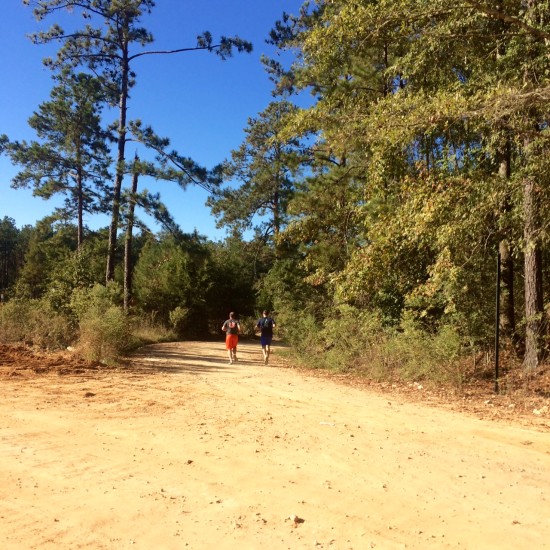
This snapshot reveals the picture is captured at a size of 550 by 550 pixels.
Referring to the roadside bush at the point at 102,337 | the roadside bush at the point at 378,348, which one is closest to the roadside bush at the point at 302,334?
the roadside bush at the point at 378,348

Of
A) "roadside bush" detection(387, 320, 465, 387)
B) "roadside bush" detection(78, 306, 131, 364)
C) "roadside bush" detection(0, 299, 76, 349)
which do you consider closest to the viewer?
"roadside bush" detection(387, 320, 465, 387)

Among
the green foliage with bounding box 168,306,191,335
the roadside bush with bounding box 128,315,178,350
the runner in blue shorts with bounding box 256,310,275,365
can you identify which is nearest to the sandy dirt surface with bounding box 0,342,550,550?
the runner in blue shorts with bounding box 256,310,275,365

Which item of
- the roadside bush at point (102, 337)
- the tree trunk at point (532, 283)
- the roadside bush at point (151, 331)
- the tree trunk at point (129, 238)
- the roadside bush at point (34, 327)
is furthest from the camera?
the tree trunk at point (129, 238)

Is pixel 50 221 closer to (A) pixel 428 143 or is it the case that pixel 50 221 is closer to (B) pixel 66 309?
(B) pixel 66 309

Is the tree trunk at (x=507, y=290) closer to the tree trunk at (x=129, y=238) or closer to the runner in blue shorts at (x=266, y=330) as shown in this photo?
the runner in blue shorts at (x=266, y=330)

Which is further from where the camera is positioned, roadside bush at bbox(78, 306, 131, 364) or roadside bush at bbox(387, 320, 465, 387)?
roadside bush at bbox(78, 306, 131, 364)

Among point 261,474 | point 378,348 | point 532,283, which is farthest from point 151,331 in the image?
point 261,474

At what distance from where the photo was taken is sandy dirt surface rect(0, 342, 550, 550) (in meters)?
3.71

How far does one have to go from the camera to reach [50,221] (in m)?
31.9

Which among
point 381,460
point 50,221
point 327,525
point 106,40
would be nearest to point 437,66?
point 381,460

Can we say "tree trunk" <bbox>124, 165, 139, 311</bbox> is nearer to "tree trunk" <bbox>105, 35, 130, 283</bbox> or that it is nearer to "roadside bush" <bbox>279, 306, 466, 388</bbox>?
"tree trunk" <bbox>105, 35, 130, 283</bbox>

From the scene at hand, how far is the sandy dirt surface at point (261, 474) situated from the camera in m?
3.71

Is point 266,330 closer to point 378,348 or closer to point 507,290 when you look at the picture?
point 378,348

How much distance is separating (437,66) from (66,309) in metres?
15.5
